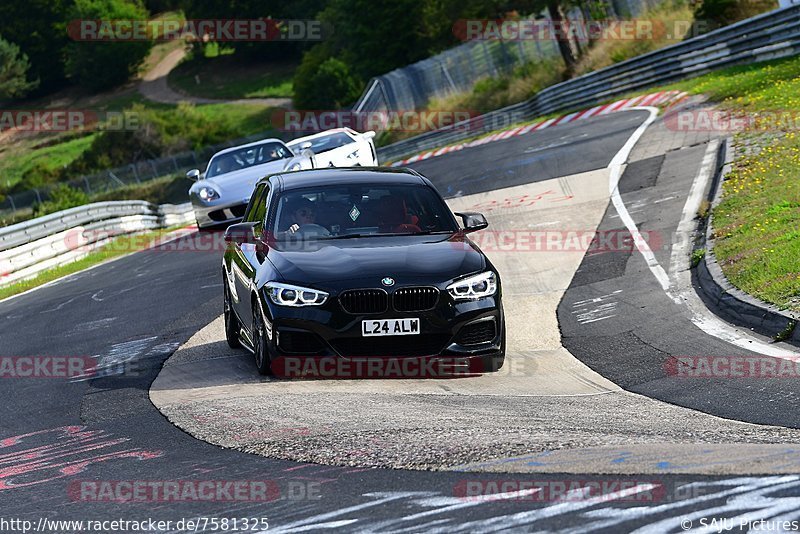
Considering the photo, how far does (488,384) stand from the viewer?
29.8 feet

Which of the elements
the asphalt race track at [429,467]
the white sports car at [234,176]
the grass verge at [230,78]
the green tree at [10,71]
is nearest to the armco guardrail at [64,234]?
the white sports car at [234,176]

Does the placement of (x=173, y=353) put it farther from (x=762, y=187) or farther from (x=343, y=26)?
(x=343, y=26)

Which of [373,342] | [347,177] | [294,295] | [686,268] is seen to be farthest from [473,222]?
[686,268]

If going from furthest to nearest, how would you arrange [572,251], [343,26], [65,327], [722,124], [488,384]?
1. [343,26]
2. [722,124]
3. [572,251]
4. [65,327]
5. [488,384]

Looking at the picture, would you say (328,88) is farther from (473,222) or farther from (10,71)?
(473,222)

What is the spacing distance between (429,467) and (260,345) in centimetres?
363

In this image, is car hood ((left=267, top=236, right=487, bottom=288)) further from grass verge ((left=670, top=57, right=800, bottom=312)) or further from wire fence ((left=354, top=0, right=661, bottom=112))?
→ wire fence ((left=354, top=0, right=661, bottom=112))

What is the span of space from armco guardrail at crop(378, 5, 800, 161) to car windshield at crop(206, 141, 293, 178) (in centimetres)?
1375

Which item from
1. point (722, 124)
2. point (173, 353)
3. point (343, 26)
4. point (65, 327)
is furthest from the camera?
point (343, 26)

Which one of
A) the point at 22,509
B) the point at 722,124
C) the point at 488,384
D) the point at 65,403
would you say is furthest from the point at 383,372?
the point at 722,124

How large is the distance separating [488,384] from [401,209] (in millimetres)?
2050

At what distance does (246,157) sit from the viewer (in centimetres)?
2362

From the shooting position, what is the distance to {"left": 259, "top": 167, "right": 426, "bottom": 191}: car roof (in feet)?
35.6

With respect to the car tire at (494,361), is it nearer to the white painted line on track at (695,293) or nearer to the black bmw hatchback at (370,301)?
the black bmw hatchback at (370,301)
